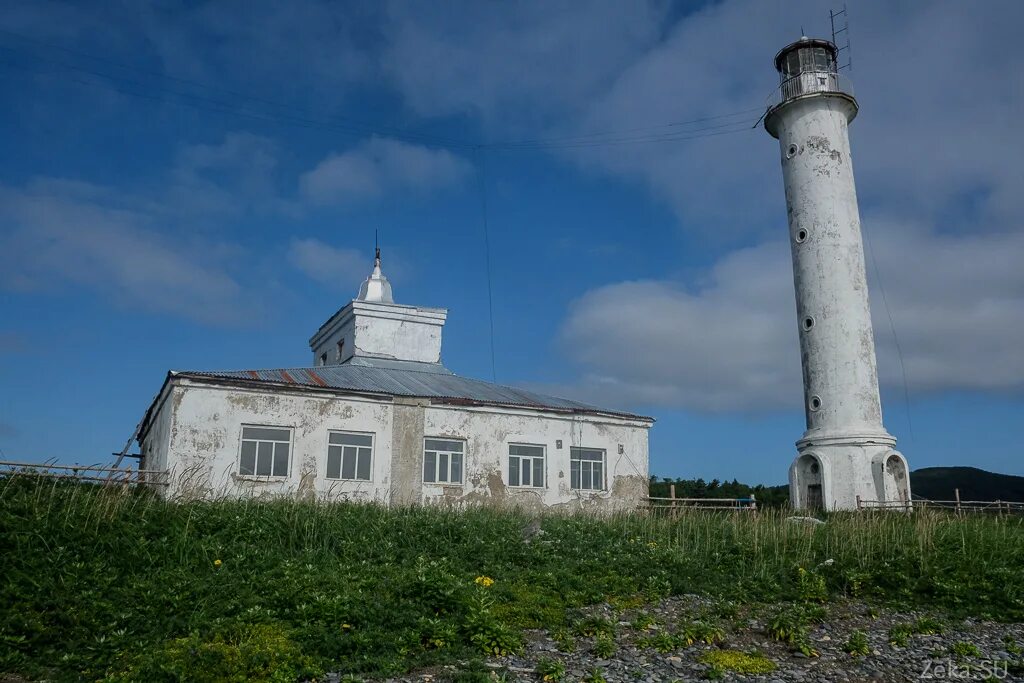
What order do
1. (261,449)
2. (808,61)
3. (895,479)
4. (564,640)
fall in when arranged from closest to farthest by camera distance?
(564,640), (261,449), (895,479), (808,61)

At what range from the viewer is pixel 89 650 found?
8.69 m

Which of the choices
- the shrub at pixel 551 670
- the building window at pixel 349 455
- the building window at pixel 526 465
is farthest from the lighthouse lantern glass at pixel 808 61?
the shrub at pixel 551 670

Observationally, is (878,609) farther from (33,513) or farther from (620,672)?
(33,513)

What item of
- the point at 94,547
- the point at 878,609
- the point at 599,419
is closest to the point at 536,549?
the point at 878,609

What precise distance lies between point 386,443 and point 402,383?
8.96ft

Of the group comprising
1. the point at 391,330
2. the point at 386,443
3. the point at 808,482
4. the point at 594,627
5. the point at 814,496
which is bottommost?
the point at 594,627

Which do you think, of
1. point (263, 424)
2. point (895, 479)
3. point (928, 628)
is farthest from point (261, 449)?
point (895, 479)

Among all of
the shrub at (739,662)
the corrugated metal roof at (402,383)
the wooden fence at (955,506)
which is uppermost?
the corrugated metal roof at (402,383)

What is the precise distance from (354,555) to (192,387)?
8.75 m

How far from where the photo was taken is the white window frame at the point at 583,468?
23.3 m

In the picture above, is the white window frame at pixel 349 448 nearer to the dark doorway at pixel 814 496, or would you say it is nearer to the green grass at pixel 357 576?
the green grass at pixel 357 576

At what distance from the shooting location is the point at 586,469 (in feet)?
77.4

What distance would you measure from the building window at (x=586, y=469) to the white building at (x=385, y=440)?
3cm

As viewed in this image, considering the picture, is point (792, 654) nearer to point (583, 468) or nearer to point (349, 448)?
point (349, 448)
